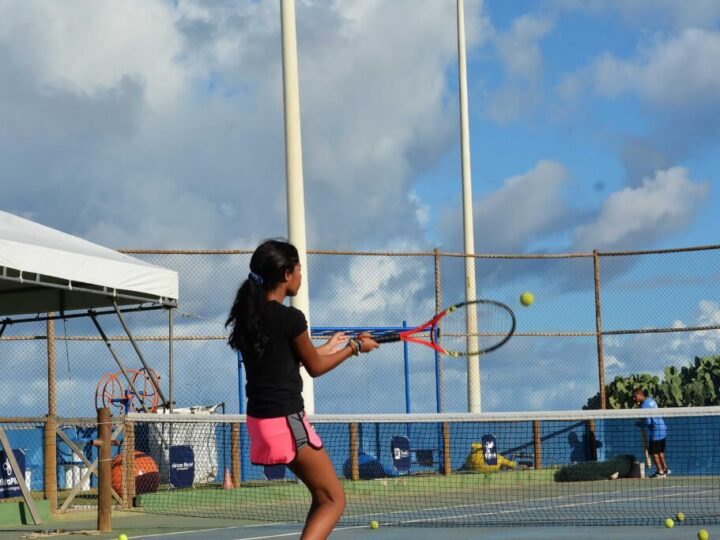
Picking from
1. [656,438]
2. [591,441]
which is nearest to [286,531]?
[656,438]

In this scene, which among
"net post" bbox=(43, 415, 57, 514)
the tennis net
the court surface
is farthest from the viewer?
"net post" bbox=(43, 415, 57, 514)

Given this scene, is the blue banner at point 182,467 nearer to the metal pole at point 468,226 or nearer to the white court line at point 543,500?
the white court line at point 543,500

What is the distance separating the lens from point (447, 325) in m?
17.9

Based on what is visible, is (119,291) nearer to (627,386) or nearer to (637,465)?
(637,465)

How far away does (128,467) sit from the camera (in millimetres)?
13594

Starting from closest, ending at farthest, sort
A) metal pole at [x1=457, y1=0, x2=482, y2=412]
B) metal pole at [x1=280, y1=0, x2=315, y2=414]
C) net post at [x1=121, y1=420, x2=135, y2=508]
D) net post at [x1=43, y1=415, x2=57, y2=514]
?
net post at [x1=43, y1=415, x2=57, y2=514] → net post at [x1=121, y1=420, x2=135, y2=508] → metal pole at [x1=280, y1=0, x2=315, y2=414] → metal pole at [x1=457, y1=0, x2=482, y2=412]

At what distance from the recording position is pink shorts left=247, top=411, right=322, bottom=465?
581 cm

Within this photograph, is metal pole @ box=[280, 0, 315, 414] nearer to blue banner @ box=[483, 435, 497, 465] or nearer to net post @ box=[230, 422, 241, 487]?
net post @ box=[230, 422, 241, 487]

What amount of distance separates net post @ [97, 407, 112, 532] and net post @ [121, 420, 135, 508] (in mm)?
1976

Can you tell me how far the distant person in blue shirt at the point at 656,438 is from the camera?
17.9 meters

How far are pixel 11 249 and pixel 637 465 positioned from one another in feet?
36.4

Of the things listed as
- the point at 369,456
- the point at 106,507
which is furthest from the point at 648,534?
the point at 369,456

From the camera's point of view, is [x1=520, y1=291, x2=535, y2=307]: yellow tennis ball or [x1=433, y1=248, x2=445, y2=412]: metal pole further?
[x1=433, y1=248, x2=445, y2=412]: metal pole

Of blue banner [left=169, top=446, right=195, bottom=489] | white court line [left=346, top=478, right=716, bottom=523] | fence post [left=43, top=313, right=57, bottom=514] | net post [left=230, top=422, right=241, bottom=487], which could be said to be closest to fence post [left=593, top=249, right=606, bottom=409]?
white court line [left=346, top=478, right=716, bottom=523]
